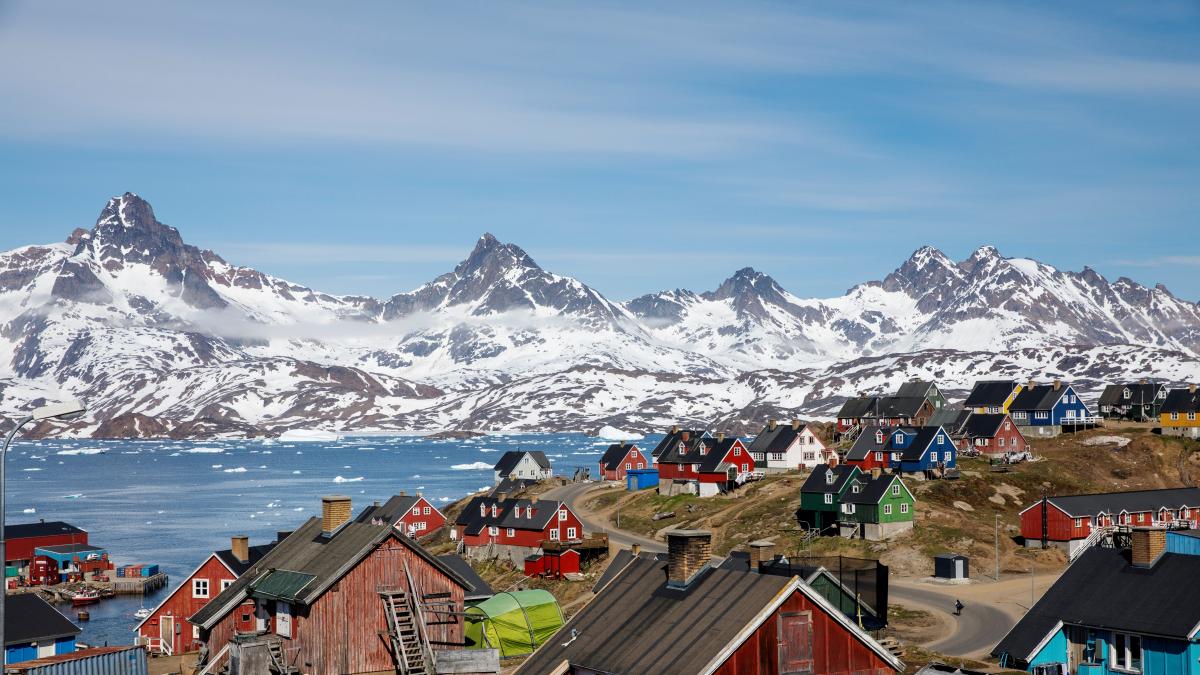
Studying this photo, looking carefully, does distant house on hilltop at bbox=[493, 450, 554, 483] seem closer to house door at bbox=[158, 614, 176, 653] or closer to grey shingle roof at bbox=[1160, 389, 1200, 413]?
grey shingle roof at bbox=[1160, 389, 1200, 413]

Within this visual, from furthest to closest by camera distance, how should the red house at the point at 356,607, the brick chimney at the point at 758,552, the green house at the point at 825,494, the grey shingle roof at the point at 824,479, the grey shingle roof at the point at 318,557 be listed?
1. the grey shingle roof at the point at 824,479
2. the green house at the point at 825,494
3. the grey shingle roof at the point at 318,557
4. the red house at the point at 356,607
5. the brick chimney at the point at 758,552

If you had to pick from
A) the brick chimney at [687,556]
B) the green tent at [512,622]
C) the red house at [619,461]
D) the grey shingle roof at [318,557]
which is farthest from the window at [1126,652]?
the red house at [619,461]

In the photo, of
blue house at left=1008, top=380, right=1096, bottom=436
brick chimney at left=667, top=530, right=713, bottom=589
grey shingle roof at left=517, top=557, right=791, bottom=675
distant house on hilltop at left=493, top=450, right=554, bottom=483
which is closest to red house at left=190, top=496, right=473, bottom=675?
grey shingle roof at left=517, top=557, right=791, bottom=675

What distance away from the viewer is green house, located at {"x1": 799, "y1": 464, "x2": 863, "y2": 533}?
300 feet

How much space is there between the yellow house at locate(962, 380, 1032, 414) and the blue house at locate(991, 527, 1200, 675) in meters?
109

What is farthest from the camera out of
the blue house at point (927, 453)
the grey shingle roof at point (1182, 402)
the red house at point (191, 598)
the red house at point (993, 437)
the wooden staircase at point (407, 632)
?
the grey shingle roof at point (1182, 402)

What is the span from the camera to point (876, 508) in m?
87.5

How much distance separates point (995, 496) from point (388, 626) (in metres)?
67.1

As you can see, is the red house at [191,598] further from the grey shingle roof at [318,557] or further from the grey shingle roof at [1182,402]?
the grey shingle roof at [1182,402]

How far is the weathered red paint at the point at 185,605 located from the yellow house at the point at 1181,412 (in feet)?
305

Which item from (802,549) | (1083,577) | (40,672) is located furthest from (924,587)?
(40,672)

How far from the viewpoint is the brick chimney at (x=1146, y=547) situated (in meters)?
39.8

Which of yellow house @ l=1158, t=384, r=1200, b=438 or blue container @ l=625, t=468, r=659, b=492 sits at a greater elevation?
yellow house @ l=1158, t=384, r=1200, b=438

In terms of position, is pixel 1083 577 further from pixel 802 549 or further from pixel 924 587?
pixel 802 549
